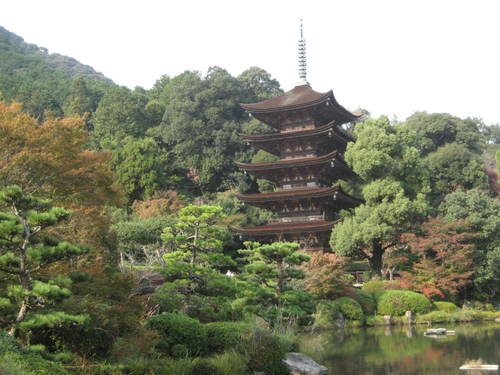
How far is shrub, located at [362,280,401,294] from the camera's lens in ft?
79.2

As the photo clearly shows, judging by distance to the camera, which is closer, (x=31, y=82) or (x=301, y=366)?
(x=301, y=366)

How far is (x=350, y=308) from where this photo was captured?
71.4 ft

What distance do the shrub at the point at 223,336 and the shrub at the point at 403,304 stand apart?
13247 mm

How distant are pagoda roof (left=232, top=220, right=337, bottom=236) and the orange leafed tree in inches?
592

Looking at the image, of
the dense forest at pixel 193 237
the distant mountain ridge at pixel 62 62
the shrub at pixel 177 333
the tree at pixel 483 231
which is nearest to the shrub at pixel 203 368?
the dense forest at pixel 193 237

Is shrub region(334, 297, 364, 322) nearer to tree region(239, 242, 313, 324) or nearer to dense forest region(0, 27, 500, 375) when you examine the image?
dense forest region(0, 27, 500, 375)

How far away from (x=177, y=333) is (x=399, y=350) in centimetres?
766

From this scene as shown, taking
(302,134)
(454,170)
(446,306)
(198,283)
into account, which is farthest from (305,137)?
(198,283)

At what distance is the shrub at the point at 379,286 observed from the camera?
24130 mm

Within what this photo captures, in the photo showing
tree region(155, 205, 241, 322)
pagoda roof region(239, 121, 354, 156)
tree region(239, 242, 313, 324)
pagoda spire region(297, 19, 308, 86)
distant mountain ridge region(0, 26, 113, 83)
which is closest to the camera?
tree region(155, 205, 241, 322)

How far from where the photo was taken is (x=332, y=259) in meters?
22.0

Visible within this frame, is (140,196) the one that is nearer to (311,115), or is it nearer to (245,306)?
(311,115)

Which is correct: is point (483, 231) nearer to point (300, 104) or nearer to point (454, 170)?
point (300, 104)

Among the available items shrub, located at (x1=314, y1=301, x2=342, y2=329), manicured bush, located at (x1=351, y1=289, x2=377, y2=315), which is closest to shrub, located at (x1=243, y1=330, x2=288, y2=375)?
shrub, located at (x1=314, y1=301, x2=342, y2=329)
